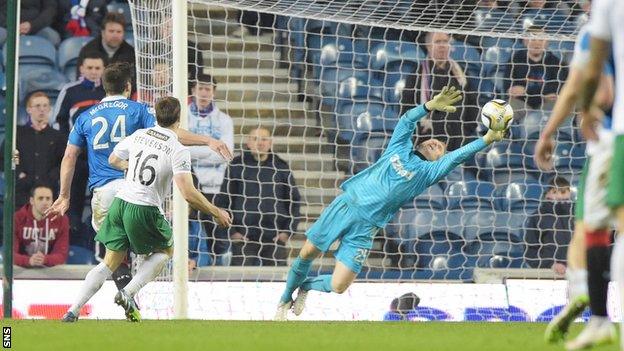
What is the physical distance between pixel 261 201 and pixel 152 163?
4.10 m

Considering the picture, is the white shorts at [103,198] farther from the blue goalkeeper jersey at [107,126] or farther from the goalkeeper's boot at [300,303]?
the goalkeeper's boot at [300,303]

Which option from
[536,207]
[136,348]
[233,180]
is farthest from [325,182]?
[136,348]

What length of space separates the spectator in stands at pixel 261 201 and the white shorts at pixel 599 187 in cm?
701

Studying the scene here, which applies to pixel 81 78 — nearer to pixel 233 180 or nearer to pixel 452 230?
pixel 233 180

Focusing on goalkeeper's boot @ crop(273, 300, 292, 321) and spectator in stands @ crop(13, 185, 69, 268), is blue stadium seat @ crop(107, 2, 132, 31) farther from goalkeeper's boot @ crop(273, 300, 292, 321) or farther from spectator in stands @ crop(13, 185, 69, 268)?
goalkeeper's boot @ crop(273, 300, 292, 321)

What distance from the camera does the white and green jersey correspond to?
29.2ft

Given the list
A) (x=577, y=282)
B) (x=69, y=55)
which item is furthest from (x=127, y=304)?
(x=69, y=55)

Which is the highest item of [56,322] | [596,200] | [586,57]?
[586,57]

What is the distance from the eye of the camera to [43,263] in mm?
12406

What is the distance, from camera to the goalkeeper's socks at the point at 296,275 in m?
10.7

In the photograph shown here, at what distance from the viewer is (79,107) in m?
13.2

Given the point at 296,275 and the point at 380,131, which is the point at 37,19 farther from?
the point at 296,275

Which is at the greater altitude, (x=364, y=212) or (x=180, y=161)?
(x=180, y=161)

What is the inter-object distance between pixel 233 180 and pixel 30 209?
194 centimetres
